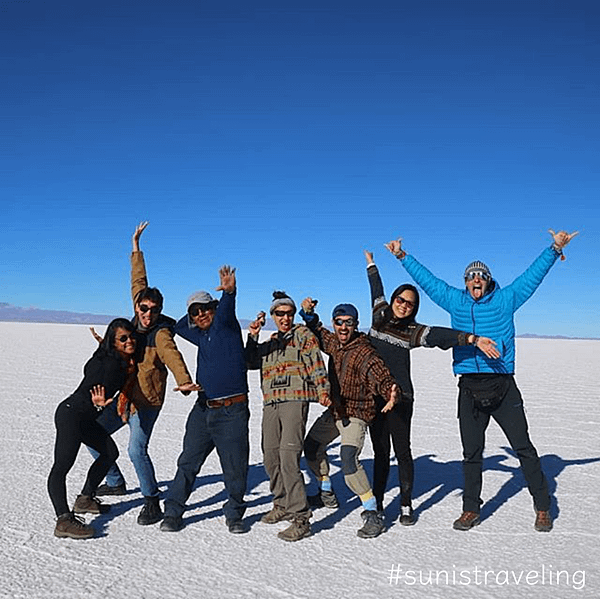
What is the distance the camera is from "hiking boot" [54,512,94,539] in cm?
433

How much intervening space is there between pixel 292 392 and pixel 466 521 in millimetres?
1763

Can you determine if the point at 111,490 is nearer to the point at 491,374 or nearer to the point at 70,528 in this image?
the point at 70,528

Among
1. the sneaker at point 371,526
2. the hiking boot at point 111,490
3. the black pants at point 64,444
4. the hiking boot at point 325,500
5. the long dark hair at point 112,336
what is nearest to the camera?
the black pants at point 64,444

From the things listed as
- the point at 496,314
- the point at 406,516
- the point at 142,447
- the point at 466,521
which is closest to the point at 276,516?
the point at 406,516

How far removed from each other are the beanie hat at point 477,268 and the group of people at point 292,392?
0.03 ft

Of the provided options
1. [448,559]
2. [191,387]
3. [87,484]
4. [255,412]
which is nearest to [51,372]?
[255,412]

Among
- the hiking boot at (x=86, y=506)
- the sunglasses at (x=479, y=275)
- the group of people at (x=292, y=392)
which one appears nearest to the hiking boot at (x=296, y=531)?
the group of people at (x=292, y=392)

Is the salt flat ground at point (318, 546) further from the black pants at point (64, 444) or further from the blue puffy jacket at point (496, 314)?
the blue puffy jacket at point (496, 314)

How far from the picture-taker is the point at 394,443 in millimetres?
4773

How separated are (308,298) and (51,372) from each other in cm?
1211

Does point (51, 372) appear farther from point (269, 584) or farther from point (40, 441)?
point (269, 584)

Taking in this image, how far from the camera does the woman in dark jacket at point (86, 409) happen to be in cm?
429

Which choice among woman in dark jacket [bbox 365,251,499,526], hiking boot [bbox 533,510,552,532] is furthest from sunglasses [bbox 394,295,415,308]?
hiking boot [bbox 533,510,552,532]

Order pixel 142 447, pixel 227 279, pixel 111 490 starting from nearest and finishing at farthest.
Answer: pixel 227 279
pixel 142 447
pixel 111 490
